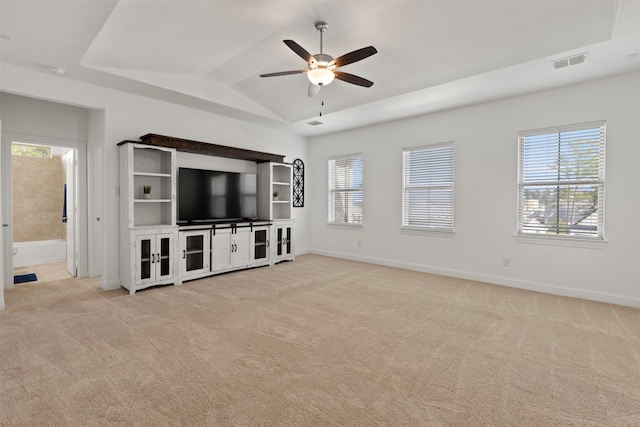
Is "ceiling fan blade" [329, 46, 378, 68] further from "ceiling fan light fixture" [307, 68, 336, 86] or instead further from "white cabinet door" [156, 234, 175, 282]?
"white cabinet door" [156, 234, 175, 282]

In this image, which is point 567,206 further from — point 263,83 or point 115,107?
point 115,107

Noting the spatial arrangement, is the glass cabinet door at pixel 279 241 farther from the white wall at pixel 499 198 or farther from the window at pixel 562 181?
the window at pixel 562 181

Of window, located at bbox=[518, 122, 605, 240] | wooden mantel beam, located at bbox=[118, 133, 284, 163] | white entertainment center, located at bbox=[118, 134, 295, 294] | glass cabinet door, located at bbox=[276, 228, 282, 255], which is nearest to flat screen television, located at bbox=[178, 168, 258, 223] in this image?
white entertainment center, located at bbox=[118, 134, 295, 294]

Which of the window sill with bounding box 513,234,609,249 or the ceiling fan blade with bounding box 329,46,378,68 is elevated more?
the ceiling fan blade with bounding box 329,46,378,68

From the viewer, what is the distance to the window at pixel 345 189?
21.9 feet

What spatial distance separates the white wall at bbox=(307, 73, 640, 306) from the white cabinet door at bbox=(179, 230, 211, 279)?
9.58 feet

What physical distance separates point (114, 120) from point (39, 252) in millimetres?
3546

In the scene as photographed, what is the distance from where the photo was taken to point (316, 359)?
2508 millimetres

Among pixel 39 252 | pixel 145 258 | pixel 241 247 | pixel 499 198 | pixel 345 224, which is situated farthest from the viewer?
pixel 345 224

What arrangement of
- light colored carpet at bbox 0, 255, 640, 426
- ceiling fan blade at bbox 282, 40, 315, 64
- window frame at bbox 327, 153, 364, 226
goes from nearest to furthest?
light colored carpet at bbox 0, 255, 640, 426
ceiling fan blade at bbox 282, 40, 315, 64
window frame at bbox 327, 153, 364, 226

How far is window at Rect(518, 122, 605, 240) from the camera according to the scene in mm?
4078

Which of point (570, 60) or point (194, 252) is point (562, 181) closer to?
point (570, 60)

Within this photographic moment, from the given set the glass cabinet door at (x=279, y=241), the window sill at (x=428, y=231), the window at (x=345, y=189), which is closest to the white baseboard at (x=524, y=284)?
the window sill at (x=428, y=231)

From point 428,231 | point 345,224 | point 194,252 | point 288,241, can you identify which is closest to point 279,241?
point 288,241
